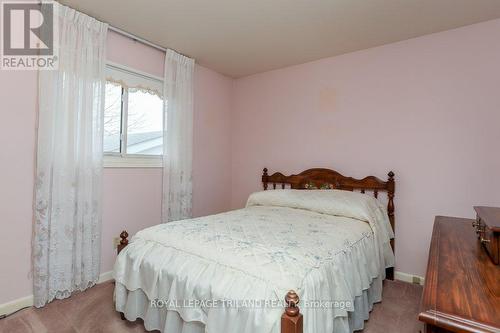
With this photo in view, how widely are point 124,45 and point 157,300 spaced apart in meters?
2.45

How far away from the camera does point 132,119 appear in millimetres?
2920

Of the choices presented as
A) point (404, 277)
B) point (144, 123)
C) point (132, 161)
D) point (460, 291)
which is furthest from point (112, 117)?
point (404, 277)

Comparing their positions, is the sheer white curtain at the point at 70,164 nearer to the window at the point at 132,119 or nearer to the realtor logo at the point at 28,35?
the realtor logo at the point at 28,35

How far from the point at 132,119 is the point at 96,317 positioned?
6.18ft

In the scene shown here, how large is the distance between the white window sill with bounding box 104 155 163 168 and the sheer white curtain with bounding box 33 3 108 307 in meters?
0.16

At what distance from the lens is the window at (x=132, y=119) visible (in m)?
2.71

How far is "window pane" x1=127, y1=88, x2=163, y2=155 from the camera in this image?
114 inches

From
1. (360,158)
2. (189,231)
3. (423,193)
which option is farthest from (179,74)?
(423,193)

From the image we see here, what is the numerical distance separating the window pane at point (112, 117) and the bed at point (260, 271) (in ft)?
3.85

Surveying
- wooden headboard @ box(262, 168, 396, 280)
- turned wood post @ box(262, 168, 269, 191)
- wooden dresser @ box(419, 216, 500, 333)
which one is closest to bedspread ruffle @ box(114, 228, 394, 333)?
wooden dresser @ box(419, 216, 500, 333)

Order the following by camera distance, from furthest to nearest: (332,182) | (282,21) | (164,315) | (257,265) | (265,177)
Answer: (265,177), (332,182), (282,21), (164,315), (257,265)

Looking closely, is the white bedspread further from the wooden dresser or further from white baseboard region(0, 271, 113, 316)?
white baseboard region(0, 271, 113, 316)

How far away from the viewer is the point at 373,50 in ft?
9.66

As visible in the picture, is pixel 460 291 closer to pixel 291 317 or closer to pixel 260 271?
pixel 291 317
